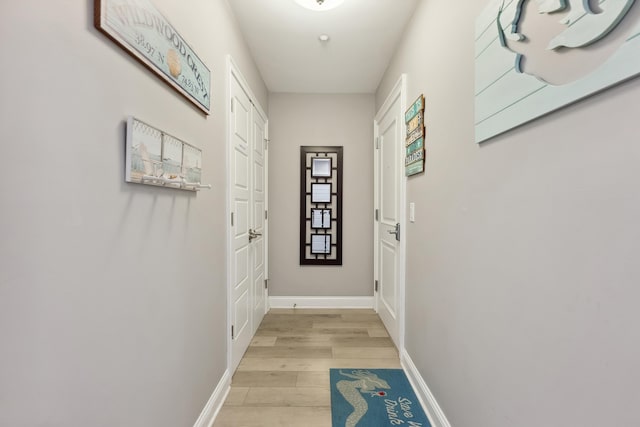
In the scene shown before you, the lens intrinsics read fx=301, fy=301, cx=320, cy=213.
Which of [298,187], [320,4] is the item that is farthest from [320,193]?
[320,4]

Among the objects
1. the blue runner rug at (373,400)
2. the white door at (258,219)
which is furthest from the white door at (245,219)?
the blue runner rug at (373,400)

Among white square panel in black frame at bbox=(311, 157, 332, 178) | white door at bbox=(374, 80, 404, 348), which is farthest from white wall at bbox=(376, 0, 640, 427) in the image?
white square panel in black frame at bbox=(311, 157, 332, 178)

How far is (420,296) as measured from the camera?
1.92m

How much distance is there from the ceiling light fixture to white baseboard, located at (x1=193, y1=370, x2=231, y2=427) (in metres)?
2.40

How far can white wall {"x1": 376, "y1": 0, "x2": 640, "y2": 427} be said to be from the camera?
65cm

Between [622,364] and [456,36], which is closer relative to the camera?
[622,364]

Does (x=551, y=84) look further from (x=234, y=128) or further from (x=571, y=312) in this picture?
(x=234, y=128)

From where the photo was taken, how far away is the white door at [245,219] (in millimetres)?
2082

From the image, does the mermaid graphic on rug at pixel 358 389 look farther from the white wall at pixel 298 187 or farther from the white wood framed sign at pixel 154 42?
the white wood framed sign at pixel 154 42

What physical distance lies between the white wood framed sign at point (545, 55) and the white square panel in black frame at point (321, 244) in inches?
97.6

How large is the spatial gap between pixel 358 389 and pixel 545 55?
6.52 ft

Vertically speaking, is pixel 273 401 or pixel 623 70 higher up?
pixel 623 70

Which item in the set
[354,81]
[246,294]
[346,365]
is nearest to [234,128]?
[246,294]

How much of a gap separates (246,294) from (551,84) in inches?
91.5
